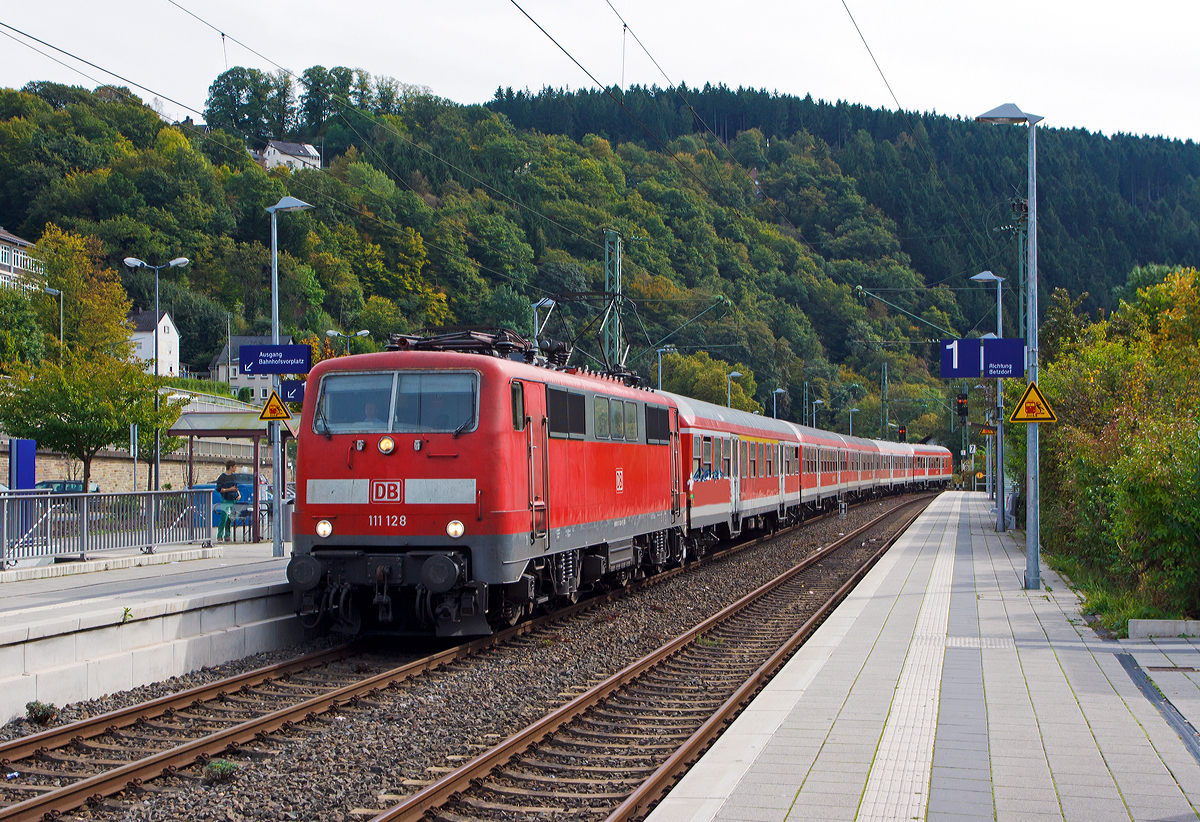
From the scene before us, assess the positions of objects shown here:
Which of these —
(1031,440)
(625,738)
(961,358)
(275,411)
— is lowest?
(625,738)

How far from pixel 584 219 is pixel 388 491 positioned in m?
66.3

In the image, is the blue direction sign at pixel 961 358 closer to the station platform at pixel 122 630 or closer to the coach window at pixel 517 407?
the coach window at pixel 517 407

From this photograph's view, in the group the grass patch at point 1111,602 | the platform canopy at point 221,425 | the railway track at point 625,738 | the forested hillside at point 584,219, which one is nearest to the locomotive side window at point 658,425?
the railway track at point 625,738

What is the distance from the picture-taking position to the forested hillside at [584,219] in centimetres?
8069

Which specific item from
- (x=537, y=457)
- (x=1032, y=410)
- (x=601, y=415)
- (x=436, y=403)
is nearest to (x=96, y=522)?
(x=601, y=415)

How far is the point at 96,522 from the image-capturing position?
18.1m

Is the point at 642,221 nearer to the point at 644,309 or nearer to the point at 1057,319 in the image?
the point at 644,309

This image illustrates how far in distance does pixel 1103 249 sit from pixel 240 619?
5142 inches

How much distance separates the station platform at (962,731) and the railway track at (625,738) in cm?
37

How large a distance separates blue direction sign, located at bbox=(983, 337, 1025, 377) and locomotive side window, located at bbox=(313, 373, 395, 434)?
1121cm

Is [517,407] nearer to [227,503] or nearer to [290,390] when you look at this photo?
[290,390]

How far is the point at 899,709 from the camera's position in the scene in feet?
26.7

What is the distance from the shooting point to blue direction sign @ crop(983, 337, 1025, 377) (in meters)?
18.4

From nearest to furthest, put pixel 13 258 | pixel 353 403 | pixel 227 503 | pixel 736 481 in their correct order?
pixel 353 403
pixel 736 481
pixel 227 503
pixel 13 258
